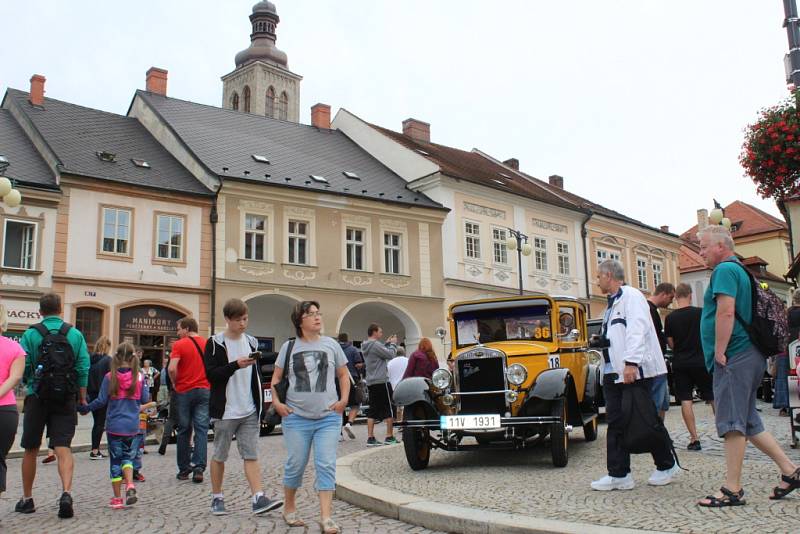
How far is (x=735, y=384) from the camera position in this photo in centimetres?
583

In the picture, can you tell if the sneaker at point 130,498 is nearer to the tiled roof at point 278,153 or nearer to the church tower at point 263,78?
the tiled roof at point 278,153

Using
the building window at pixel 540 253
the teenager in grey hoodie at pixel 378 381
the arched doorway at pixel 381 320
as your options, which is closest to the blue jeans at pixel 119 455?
the teenager in grey hoodie at pixel 378 381

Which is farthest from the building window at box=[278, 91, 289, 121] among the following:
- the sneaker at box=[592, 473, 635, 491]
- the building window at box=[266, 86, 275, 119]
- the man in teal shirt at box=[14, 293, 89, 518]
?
the sneaker at box=[592, 473, 635, 491]

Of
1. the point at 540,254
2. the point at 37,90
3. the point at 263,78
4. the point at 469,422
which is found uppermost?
the point at 263,78

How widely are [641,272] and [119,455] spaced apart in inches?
1467

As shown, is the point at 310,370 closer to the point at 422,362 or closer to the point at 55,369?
the point at 55,369

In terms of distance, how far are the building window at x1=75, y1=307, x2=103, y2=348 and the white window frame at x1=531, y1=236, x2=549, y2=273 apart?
18355 mm

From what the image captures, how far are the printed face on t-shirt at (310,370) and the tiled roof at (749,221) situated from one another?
59284 millimetres

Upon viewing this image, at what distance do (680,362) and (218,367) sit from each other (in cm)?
552

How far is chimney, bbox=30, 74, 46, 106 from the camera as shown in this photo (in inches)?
1155

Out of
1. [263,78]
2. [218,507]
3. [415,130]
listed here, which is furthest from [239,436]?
[263,78]

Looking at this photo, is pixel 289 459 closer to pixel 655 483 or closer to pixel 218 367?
pixel 218 367

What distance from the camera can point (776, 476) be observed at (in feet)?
22.8

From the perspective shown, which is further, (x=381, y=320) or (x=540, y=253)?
(x=540, y=253)
